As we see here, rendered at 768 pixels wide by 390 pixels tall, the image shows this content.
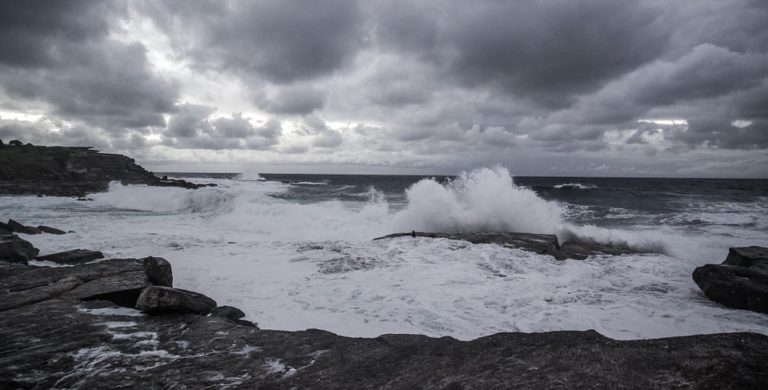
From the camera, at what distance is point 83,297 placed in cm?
479

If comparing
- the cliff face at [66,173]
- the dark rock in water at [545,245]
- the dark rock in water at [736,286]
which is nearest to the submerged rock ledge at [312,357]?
the dark rock in water at [736,286]

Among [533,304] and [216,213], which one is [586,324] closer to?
[533,304]

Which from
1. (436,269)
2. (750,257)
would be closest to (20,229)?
(436,269)

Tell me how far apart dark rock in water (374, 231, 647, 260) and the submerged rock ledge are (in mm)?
7543

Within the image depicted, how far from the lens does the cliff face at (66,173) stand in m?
30.6

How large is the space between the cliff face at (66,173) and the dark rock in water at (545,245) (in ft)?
106

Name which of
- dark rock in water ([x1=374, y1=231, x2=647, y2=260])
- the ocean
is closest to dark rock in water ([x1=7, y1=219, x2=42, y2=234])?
the ocean

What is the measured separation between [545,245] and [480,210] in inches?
183

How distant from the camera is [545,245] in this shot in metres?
10.7

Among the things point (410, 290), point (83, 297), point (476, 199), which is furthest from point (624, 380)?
point (476, 199)

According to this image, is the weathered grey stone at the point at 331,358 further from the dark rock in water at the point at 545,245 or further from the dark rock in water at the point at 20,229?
the dark rock in water at the point at 20,229

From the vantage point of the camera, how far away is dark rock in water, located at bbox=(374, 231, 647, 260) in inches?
411

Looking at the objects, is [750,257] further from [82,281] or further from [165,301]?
[82,281]

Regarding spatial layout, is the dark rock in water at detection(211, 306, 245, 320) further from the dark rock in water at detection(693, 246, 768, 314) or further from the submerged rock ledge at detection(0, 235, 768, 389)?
the dark rock in water at detection(693, 246, 768, 314)
